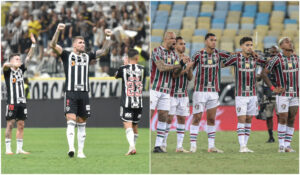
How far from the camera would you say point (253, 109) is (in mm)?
9250

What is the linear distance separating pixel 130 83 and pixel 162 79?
57cm

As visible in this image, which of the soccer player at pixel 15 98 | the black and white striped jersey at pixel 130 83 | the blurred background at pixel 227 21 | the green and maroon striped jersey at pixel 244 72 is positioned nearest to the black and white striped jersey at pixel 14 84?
the soccer player at pixel 15 98

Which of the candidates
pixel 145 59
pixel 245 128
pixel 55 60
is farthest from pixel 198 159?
pixel 55 60

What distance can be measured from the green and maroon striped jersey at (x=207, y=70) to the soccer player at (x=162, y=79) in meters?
0.29

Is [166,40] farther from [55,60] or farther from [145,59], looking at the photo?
[55,60]

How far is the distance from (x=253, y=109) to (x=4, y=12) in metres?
13.3

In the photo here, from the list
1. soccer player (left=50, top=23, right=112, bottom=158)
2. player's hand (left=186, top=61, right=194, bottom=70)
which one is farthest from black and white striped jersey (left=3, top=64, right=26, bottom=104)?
player's hand (left=186, top=61, right=194, bottom=70)

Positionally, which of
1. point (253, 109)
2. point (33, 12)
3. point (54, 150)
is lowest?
point (54, 150)

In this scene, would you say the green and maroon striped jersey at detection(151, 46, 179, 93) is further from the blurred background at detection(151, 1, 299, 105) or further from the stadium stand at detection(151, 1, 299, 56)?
the stadium stand at detection(151, 1, 299, 56)

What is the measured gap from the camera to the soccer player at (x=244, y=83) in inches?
360

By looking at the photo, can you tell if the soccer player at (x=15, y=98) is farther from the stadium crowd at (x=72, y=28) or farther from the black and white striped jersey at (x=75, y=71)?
the stadium crowd at (x=72, y=28)

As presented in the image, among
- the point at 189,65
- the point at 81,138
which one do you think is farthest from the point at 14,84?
the point at 189,65

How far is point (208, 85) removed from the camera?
917 centimetres

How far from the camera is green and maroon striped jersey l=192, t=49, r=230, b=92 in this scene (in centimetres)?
912
